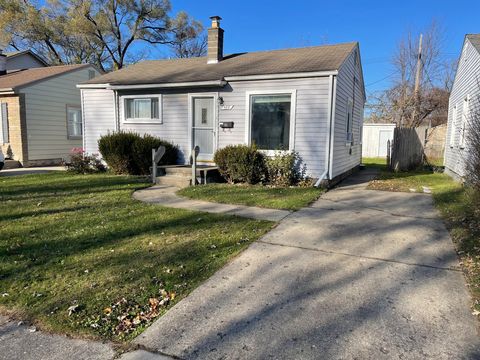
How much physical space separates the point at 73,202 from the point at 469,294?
6746mm

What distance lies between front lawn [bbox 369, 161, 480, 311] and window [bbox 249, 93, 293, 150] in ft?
9.01

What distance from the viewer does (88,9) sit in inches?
1105

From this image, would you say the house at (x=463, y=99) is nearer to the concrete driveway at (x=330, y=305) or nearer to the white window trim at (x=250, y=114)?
the white window trim at (x=250, y=114)

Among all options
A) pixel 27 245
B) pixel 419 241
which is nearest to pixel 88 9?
pixel 27 245

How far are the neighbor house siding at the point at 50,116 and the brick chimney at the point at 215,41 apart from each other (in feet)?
24.7

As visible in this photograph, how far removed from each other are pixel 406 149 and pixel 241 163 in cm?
840

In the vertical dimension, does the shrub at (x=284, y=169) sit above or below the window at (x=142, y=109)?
below

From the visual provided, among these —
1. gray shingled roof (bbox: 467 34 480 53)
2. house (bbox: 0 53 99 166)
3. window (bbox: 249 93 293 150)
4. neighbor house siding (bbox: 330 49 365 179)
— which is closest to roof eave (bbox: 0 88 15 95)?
house (bbox: 0 53 99 166)

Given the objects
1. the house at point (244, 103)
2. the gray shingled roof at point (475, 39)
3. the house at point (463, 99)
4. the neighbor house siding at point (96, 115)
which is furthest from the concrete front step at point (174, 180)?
the gray shingled roof at point (475, 39)

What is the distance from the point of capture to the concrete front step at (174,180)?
9380mm

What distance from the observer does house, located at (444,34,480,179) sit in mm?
9621

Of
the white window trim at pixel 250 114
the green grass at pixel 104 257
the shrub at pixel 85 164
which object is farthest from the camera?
the shrub at pixel 85 164

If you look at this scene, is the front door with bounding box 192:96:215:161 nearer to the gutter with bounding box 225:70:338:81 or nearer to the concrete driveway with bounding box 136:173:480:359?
the gutter with bounding box 225:70:338:81

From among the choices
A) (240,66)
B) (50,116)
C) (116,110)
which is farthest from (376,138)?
(50,116)
